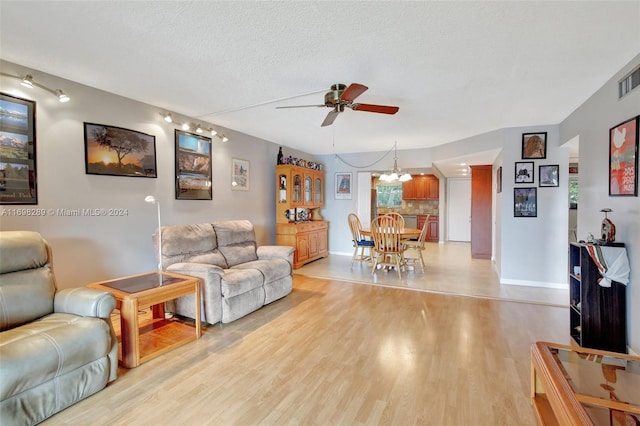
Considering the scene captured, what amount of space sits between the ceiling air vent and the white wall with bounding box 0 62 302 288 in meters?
4.65

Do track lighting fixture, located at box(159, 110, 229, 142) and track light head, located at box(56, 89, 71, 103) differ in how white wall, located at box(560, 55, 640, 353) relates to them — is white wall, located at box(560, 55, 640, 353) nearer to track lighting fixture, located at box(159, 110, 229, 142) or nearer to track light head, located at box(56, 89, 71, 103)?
track lighting fixture, located at box(159, 110, 229, 142)

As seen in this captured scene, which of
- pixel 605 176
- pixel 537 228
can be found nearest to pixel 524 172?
pixel 537 228

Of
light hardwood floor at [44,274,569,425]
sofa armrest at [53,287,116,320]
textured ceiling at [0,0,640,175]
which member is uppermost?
textured ceiling at [0,0,640,175]

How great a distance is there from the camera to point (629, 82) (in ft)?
8.00

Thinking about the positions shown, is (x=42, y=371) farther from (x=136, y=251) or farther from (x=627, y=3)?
(x=627, y=3)

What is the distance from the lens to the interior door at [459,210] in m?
9.16

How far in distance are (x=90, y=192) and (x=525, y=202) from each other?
5.59m

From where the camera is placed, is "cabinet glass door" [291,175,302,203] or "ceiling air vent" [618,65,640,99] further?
"cabinet glass door" [291,175,302,203]

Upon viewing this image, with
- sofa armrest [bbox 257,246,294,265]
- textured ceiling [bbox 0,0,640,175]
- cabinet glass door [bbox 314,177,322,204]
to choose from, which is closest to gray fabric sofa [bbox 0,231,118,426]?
textured ceiling [bbox 0,0,640,175]

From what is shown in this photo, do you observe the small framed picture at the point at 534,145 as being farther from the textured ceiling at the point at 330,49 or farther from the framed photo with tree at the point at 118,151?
the framed photo with tree at the point at 118,151

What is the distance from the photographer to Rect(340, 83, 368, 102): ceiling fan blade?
2.36 meters

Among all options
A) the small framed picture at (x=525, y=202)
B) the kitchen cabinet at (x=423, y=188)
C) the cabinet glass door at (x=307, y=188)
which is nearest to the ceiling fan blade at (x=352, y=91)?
the small framed picture at (x=525, y=202)

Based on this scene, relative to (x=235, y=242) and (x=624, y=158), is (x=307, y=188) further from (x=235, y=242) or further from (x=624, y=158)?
(x=624, y=158)

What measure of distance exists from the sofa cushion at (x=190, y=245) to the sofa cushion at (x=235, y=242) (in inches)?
3.1
